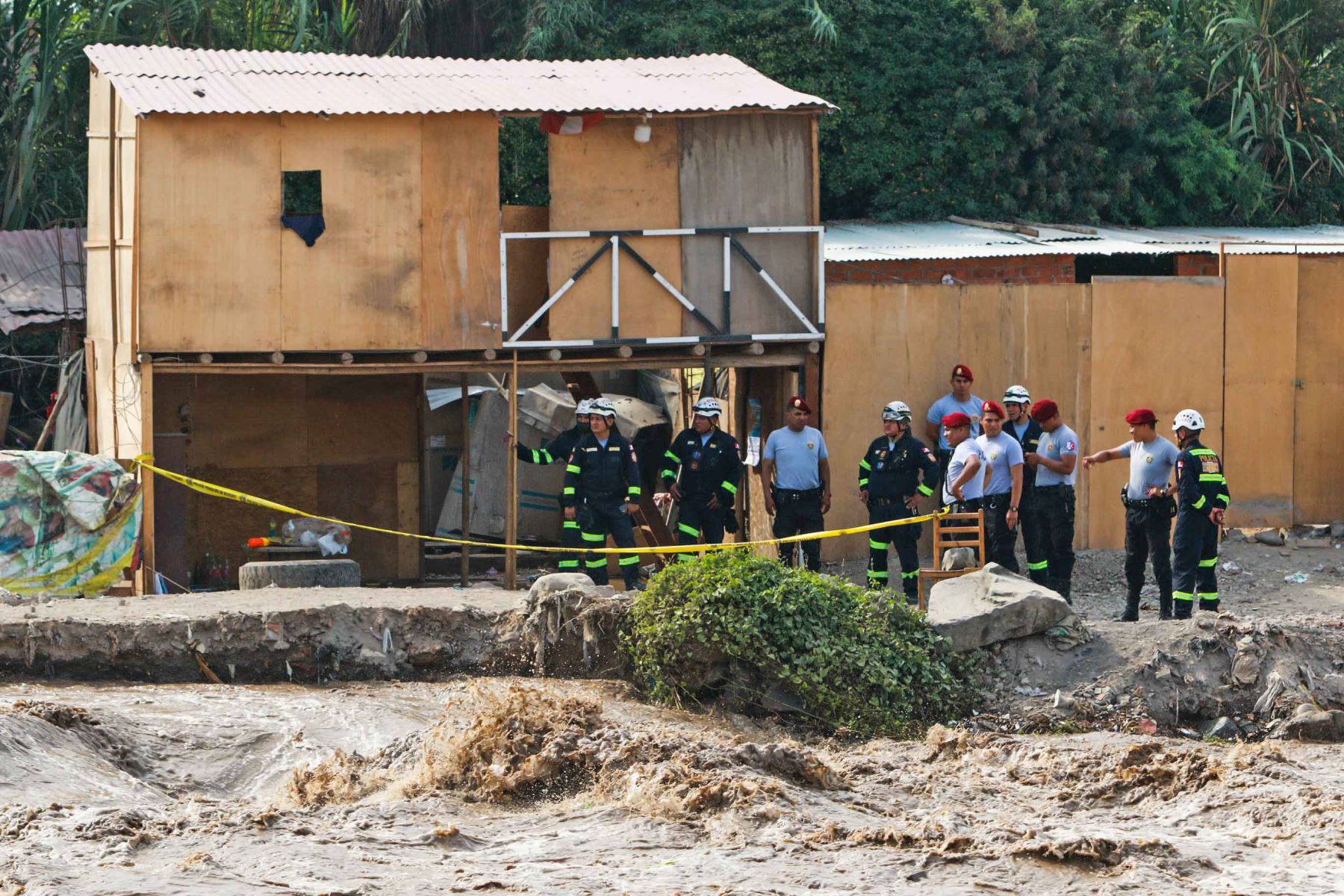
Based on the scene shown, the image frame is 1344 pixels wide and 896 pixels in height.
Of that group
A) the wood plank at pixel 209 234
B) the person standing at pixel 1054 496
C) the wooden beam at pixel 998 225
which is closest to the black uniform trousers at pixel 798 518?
the person standing at pixel 1054 496

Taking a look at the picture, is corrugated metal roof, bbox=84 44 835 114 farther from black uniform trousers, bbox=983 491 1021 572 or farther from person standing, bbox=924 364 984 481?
black uniform trousers, bbox=983 491 1021 572

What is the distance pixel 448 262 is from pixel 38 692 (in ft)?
17.9

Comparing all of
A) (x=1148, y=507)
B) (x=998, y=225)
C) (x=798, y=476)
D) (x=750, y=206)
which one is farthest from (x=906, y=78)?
(x=1148, y=507)

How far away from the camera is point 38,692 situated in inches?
403

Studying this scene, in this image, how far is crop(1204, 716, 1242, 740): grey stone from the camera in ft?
33.3

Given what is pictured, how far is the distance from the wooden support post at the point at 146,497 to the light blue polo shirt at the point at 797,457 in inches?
202

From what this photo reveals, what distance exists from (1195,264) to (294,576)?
1251 cm

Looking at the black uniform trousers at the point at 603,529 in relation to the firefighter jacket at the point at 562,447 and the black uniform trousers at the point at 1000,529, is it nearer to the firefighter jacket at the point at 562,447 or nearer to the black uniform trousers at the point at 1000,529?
the firefighter jacket at the point at 562,447

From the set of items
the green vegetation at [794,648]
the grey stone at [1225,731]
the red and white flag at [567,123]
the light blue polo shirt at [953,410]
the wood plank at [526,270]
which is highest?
the red and white flag at [567,123]

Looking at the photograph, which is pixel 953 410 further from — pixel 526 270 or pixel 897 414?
pixel 526 270

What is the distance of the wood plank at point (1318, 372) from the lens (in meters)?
14.9

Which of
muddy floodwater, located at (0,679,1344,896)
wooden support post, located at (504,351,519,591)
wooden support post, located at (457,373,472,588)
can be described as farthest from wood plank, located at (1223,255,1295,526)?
wooden support post, located at (457,373,472,588)

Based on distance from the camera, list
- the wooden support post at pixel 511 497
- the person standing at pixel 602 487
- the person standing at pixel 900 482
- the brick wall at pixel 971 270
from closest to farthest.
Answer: the person standing at pixel 900 482, the person standing at pixel 602 487, the wooden support post at pixel 511 497, the brick wall at pixel 971 270

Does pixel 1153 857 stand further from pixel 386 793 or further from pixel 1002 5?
pixel 1002 5
